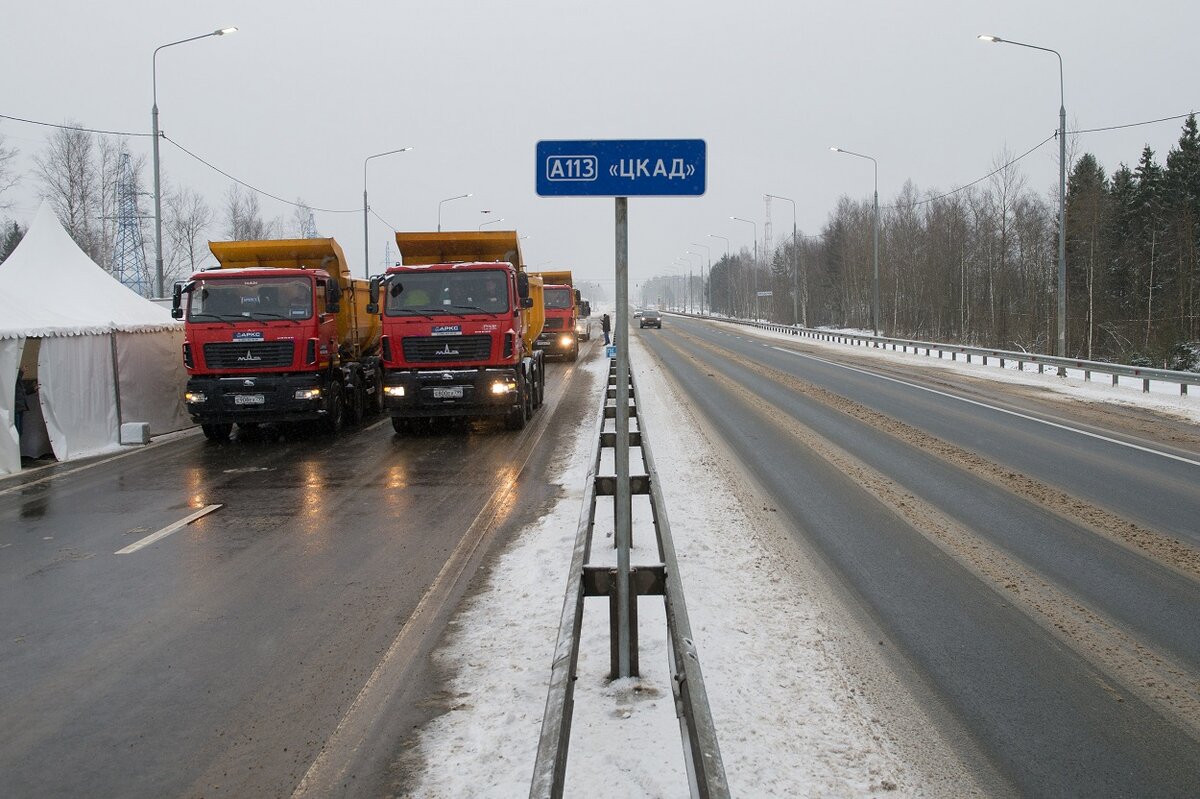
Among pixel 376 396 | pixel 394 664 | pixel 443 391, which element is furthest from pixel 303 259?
pixel 394 664

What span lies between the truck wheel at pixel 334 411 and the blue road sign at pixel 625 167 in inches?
462

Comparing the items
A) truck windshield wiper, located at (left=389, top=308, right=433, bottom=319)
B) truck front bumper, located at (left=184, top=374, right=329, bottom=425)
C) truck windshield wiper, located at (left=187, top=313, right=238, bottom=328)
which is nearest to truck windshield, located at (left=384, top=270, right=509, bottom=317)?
truck windshield wiper, located at (left=389, top=308, right=433, bottom=319)

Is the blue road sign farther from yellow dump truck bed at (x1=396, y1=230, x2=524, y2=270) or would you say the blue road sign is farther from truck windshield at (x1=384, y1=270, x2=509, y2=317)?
yellow dump truck bed at (x1=396, y1=230, x2=524, y2=270)

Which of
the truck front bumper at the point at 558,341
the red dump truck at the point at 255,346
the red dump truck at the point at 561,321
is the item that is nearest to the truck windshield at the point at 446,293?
the red dump truck at the point at 255,346

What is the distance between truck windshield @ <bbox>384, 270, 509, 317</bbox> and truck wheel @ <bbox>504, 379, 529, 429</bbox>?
55.0 inches

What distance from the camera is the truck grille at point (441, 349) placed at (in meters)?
15.2

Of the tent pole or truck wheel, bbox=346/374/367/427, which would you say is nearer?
the tent pole

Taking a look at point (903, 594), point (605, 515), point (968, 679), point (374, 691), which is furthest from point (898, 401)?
point (374, 691)

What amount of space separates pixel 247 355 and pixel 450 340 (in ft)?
10.8

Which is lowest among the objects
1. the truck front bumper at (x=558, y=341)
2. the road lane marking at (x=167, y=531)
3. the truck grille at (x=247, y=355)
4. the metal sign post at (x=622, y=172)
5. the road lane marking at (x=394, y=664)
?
the road lane marking at (x=394, y=664)

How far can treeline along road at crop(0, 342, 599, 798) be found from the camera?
4.32m

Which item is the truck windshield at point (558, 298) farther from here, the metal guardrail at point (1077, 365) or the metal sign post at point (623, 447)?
the metal sign post at point (623, 447)

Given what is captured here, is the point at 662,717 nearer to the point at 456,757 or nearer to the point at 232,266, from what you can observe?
the point at 456,757

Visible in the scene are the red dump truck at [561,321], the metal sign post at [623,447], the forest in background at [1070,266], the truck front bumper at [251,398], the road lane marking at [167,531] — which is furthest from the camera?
the forest in background at [1070,266]
